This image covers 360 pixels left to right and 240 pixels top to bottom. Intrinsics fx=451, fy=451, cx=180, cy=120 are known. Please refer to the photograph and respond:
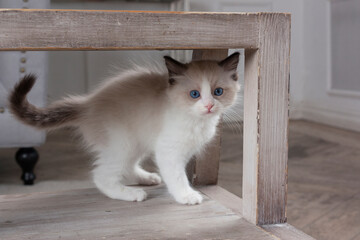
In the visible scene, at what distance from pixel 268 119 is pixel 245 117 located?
6 centimetres

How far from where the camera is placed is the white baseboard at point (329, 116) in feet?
9.29

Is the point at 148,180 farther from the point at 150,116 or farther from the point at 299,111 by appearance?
the point at 299,111

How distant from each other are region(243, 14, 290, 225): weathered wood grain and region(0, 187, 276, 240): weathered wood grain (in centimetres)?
6

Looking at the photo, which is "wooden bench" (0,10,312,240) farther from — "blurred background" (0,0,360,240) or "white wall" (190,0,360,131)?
"white wall" (190,0,360,131)

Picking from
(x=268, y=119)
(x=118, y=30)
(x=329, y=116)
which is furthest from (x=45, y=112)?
(x=329, y=116)

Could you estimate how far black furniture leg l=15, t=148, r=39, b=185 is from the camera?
189 cm

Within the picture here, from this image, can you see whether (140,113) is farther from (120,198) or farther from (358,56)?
(358,56)

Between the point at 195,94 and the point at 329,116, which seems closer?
the point at 195,94

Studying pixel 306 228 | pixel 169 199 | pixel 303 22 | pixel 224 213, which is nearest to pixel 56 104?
pixel 169 199

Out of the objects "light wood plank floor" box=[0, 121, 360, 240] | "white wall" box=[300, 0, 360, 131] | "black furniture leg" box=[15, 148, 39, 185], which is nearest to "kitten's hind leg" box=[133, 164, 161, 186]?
"light wood plank floor" box=[0, 121, 360, 240]

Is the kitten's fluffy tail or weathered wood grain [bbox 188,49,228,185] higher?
the kitten's fluffy tail

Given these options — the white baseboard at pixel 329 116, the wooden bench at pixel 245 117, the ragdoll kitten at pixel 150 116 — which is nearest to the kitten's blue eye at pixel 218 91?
the ragdoll kitten at pixel 150 116

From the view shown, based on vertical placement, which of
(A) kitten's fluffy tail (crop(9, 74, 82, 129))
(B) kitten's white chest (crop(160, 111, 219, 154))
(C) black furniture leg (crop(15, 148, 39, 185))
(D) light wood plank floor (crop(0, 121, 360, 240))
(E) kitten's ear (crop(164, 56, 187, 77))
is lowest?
(D) light wood plank floor (crop(0, 121, 360, 240))

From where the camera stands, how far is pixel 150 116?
1.08 metres
